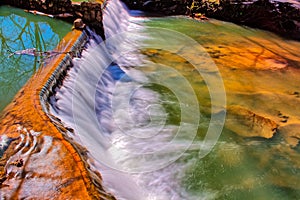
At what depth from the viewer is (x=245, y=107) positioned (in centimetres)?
620

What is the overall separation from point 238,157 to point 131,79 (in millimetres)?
3014

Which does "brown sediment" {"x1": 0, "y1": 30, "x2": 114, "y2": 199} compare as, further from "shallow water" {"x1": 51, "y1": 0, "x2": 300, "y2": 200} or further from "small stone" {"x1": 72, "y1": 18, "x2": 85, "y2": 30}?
"small stone" {"x1": 72, "y1": 18, "x2": 85, "y2": 30}

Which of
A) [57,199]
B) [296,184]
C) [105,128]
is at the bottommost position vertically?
[296,184]

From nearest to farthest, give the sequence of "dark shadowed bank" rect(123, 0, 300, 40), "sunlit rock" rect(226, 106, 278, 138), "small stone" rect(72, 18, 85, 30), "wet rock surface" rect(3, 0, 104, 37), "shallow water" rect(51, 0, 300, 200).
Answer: "shallow water" rect(51, 0, 300, 200) < "sunlit rock" rect(226, 106, 278, 138) < "small stone" rect(72, 18, 85, 30) < "wet rock surface" rect(3, 0, 104, 37) < "dark shadowed bank" rect(123, 0, 300, 40)

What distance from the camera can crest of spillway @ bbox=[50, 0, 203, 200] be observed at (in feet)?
13.9

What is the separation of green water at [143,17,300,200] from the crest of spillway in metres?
0.32

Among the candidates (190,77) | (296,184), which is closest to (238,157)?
(296,184)

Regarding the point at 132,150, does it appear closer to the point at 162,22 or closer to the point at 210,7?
the point at 162,22

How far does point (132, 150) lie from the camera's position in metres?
5.05

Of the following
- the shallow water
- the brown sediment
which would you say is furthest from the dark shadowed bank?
the brown sediment

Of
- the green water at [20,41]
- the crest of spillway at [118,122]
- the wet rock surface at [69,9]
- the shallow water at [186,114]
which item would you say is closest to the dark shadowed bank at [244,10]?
the shallow water at [186,114]

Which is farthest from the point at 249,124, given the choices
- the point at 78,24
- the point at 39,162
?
the point at 78,24

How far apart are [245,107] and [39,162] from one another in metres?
4.12

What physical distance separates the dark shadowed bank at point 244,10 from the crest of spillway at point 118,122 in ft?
13.0
